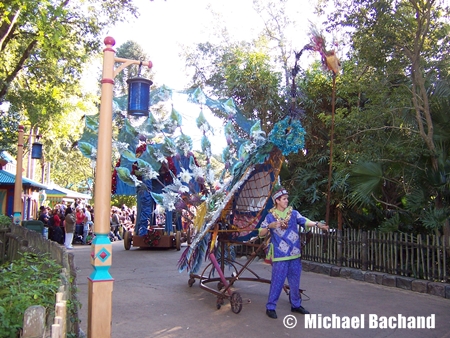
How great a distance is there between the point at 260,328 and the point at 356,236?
15.7 ft

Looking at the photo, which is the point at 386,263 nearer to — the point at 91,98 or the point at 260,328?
the point at 260,328

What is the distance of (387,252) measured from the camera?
28.6 feet

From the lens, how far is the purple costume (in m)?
5.93

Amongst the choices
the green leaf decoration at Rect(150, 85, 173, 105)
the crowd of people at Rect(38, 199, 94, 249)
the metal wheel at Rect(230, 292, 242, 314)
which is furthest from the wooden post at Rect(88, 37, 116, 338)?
the crowd of people at Rect(38, 199, 94, 249)

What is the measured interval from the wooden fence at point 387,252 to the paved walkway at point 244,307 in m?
0.49

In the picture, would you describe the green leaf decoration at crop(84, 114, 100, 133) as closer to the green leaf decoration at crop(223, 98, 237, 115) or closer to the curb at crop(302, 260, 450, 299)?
the green leaf decoration at crop(223, 98, 237, 115)

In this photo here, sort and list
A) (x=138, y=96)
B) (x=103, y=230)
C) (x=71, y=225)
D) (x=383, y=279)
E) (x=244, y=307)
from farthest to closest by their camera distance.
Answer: (x=71, y=225) < (x=383, y=279) < (x=244, y=307) < (x=138, y=96) < (x=103, y=230)

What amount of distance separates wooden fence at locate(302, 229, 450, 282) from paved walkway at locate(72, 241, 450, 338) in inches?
19.2

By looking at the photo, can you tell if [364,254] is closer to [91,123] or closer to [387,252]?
[387,252]

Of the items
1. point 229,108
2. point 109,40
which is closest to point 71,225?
point 229,108

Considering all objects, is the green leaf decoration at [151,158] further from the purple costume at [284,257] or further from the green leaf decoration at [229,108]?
the purple costume at [284,257]

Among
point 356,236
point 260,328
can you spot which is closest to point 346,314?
point 260,328

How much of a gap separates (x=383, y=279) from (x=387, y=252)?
0.55m

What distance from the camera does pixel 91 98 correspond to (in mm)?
22188
